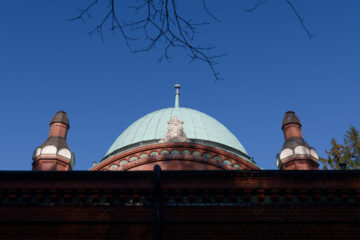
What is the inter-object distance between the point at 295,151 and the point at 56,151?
29.9 ft

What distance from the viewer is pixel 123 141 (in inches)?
934

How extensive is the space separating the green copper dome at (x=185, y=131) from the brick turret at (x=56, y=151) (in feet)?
16.6

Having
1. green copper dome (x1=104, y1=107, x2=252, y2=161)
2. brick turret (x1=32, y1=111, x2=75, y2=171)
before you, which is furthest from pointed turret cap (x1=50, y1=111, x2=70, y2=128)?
green copper dome (x1=104, y1=107, x2=252, y2=161)

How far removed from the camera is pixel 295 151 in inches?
706

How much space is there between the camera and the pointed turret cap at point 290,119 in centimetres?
1872

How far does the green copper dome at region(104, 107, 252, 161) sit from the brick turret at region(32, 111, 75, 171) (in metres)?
5.06

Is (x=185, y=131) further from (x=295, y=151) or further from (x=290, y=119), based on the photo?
(x=295, y=151)

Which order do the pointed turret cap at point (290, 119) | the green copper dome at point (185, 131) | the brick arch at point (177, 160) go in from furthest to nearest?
1. the green copper dome at point (185, 131)
2. the brick arch at point (177, 160)
3. the pointed turret cap at point (290, 119)

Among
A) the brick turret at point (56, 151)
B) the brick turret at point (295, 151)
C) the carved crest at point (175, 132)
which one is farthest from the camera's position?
the carved crest at point (175, 132)
